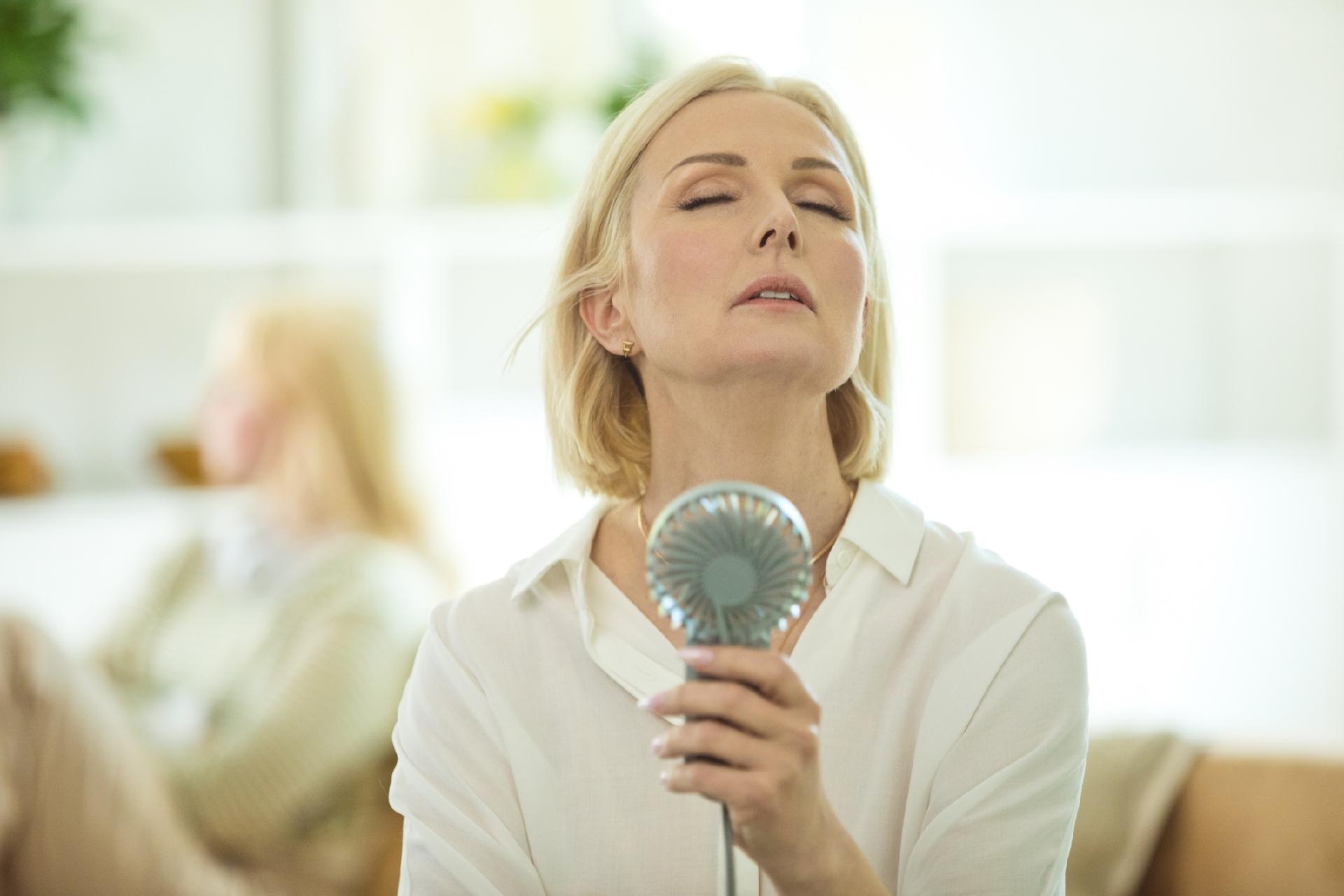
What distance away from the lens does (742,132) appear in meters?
1.04

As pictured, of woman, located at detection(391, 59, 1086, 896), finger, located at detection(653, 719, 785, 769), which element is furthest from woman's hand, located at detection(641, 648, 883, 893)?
woman, located at detection(391, 59, 1086, 896)

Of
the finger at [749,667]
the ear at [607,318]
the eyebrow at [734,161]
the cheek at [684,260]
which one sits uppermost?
the eyebrow at [734,161]

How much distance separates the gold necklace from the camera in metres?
1.09

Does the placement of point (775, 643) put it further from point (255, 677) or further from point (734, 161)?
point (255, 677)

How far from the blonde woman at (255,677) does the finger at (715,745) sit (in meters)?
1.49

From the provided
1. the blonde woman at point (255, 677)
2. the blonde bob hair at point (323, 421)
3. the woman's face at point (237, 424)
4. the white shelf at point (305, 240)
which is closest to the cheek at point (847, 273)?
the blonde woman at point (255, 677)

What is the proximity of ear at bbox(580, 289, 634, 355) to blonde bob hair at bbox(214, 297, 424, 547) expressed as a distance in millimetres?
1384

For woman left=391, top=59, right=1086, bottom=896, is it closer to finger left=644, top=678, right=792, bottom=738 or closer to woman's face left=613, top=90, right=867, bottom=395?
woman's face left=613, top=90, right=867, bottom=395

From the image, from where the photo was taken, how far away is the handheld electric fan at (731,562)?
2.30 ft

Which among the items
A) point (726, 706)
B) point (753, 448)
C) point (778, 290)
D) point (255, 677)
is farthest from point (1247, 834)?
point (255, 677)

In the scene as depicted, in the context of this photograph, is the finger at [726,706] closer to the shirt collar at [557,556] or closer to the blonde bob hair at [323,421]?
the shirt collar at [557,556]

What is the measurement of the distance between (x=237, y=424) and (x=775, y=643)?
5.65 ft

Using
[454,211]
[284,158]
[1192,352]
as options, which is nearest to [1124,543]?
[1192,352]

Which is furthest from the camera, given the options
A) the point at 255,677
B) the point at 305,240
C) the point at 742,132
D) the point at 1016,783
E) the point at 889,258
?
the point at 305,240
